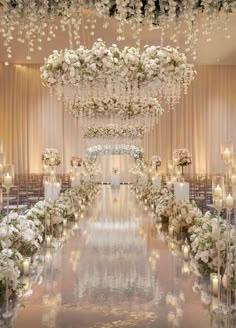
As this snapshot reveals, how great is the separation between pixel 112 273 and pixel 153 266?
0.67 m

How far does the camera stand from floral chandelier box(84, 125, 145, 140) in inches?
915

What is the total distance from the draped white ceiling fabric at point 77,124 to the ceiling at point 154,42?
1999 millimetres

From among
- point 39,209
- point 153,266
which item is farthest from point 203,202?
point 153,266

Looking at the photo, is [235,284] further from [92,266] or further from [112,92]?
[112,92]

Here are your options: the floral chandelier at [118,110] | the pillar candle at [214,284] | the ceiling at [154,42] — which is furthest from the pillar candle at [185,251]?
the ceiling at [154,42]

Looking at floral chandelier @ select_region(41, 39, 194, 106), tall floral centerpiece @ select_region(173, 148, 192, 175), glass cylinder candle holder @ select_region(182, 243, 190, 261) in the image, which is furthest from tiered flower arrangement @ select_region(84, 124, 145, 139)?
glass cylinder candle holder @ select_region(182, 243, 190, 261)

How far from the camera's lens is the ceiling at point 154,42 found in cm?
2302

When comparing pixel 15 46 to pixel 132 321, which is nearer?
pixel 132 321

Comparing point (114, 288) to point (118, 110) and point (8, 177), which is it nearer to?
point (8, 177)

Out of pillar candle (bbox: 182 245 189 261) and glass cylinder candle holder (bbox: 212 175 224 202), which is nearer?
glass cylinder candle holder (bbox: 212 175 224 202)

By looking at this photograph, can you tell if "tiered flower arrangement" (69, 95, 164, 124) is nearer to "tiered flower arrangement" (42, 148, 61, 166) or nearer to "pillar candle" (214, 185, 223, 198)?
"tiered flower arrangement" (42, 148, 61, 166)

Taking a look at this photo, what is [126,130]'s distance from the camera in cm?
2358

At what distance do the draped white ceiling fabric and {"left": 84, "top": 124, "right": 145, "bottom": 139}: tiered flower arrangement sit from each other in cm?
986

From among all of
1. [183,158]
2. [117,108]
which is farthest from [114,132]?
[183,158]
